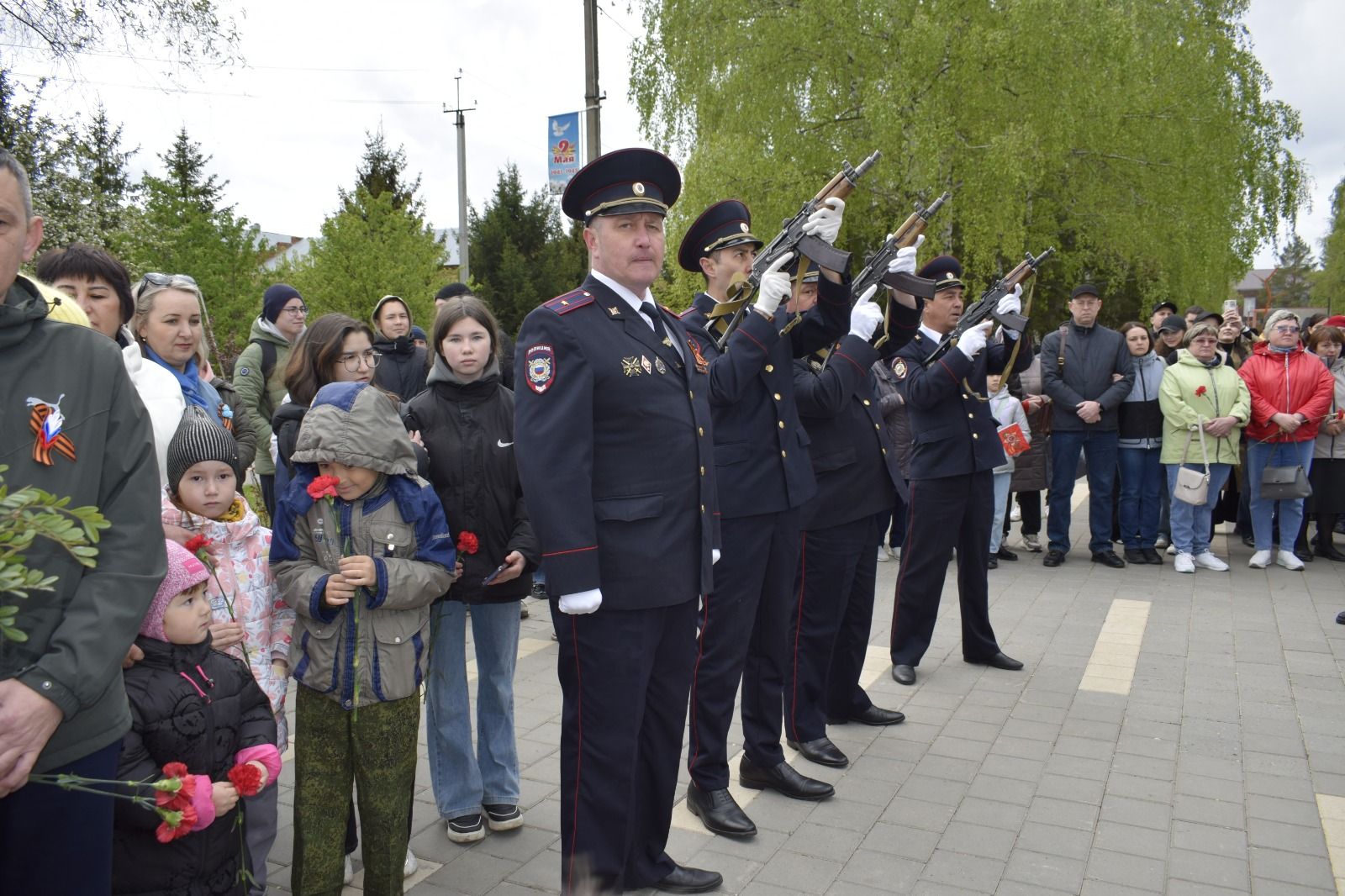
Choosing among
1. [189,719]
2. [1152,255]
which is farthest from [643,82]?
[189,719]

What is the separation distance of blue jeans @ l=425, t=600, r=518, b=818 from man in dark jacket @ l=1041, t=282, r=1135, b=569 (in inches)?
247

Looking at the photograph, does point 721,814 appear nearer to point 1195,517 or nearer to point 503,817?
point 503,817

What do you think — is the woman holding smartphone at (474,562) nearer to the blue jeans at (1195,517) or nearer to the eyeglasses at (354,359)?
the eyeglasses at (354,359)

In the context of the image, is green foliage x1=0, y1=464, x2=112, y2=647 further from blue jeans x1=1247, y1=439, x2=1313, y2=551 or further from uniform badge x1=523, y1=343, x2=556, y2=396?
blue jeans x1=1247, y1=439, x2=1313, y2=551

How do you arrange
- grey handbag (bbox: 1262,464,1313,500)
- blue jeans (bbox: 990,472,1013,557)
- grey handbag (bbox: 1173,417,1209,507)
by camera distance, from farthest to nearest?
blue jeans (bbox: 990,472,1013,557) → grey handbag (bbox: 1262,464,1313,500) → grey handbag (bbox: 1173,417,1209,507)

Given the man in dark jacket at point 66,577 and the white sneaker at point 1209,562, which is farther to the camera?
the white sneaker at point 1209,562

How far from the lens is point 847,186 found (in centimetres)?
445

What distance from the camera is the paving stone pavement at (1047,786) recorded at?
3.58 m

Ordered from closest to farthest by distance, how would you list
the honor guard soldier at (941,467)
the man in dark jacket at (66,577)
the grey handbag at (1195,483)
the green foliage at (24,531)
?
the green foliage at (24,531)
the man in dark jacket at (66,577)
the honor guard soldier at (941,467)
the grey handbag at (1195,483)

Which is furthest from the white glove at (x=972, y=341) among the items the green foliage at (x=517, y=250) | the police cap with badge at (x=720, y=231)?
the green foliage at (x=517, y=250)

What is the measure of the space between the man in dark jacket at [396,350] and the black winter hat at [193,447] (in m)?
2.91

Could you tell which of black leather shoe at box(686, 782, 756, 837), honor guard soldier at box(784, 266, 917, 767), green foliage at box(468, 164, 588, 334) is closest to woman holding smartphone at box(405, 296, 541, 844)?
black leather shoe at box(686, 782, 756, 837)

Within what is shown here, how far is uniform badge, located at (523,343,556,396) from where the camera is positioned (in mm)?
3014

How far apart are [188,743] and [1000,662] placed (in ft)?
15.2
